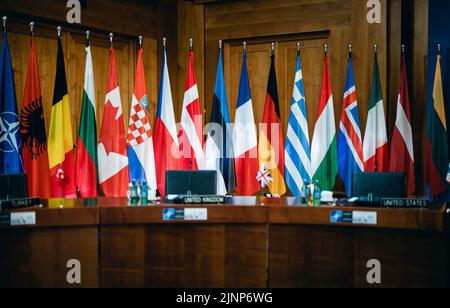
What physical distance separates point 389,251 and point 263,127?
7.62 feet

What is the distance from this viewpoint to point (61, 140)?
4.37 meters

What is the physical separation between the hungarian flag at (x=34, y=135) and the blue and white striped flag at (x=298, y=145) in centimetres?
231

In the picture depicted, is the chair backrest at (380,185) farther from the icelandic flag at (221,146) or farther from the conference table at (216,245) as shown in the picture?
the icelandic flag at (221,146)

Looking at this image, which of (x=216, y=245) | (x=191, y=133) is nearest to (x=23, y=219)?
(x=216, y=245)

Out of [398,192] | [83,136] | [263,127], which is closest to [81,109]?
[83,136]

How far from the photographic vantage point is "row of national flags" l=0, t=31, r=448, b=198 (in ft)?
13.9

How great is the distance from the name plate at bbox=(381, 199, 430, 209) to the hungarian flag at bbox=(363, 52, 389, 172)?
5.66 feet

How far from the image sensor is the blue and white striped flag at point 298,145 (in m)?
4.70

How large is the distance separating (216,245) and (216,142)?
78.8 inches

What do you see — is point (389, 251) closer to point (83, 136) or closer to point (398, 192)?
point (398, 192)

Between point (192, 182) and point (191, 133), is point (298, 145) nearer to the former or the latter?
point (191, 133)

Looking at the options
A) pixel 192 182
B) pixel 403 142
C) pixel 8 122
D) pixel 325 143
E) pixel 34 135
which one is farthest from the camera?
pixel 325 143
